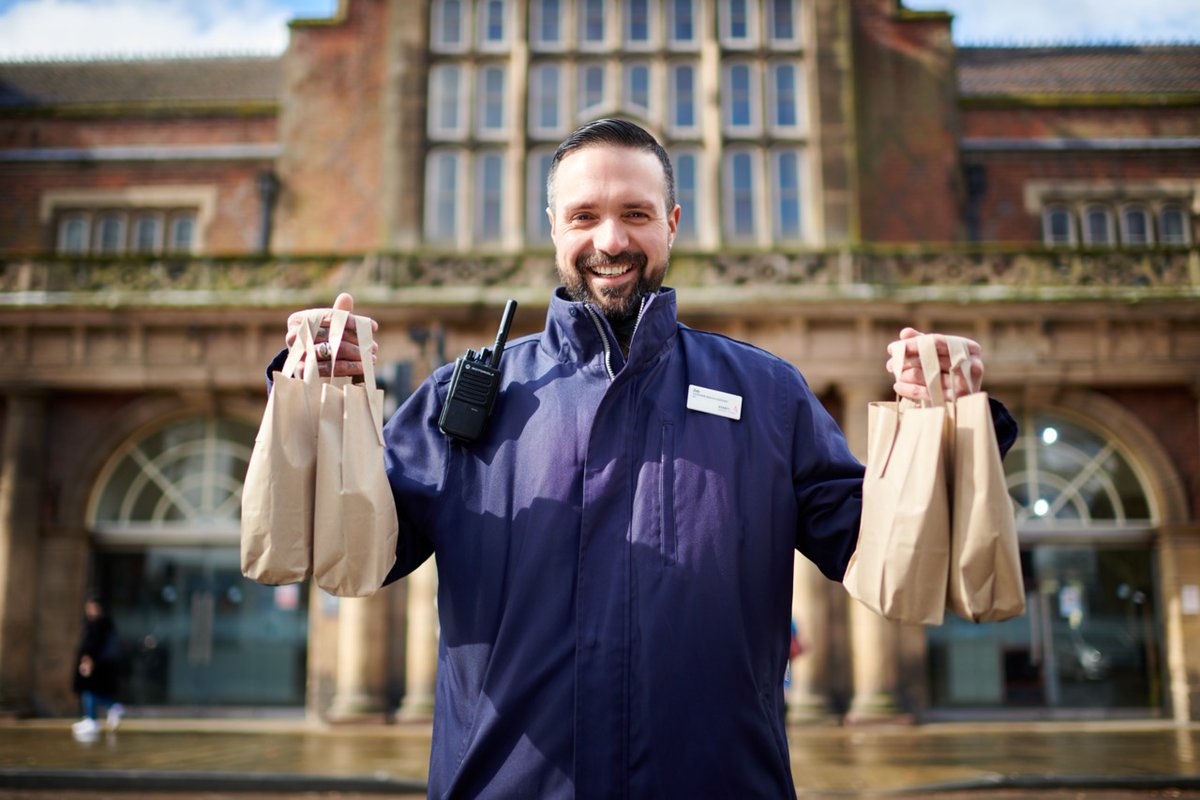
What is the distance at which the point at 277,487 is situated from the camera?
6.25 feet

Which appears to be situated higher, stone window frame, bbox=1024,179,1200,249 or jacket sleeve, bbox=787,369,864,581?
stone window frame, bbox=1024,179,1200,249

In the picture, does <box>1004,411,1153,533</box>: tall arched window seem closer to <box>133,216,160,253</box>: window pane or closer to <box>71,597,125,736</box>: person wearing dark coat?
<box>71,597,125,736</box>: person wearing dark coat

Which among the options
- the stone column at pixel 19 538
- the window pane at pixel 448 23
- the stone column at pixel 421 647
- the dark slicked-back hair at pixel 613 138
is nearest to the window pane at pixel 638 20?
the window pane at pixel 448 23

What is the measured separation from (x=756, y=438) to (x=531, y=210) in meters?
15.2

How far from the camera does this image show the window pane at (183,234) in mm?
18328

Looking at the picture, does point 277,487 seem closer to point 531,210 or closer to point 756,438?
point 756,438

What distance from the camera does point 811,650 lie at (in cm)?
1460

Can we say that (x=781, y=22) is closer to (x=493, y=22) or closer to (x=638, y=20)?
(x=638, y=20)

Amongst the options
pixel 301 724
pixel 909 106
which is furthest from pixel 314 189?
pixel 909 106

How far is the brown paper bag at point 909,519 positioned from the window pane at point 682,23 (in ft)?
53.4

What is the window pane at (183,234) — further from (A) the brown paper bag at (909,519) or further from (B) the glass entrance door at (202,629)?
(A) the brown paper bag at (909,519)

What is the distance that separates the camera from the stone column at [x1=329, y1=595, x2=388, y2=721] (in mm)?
14602

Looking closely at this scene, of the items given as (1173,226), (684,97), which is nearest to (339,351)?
(684,97)

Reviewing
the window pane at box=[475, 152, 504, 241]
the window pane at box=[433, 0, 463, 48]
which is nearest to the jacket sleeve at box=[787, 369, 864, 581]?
the window pane at box=[475, 152, 504, 241]
